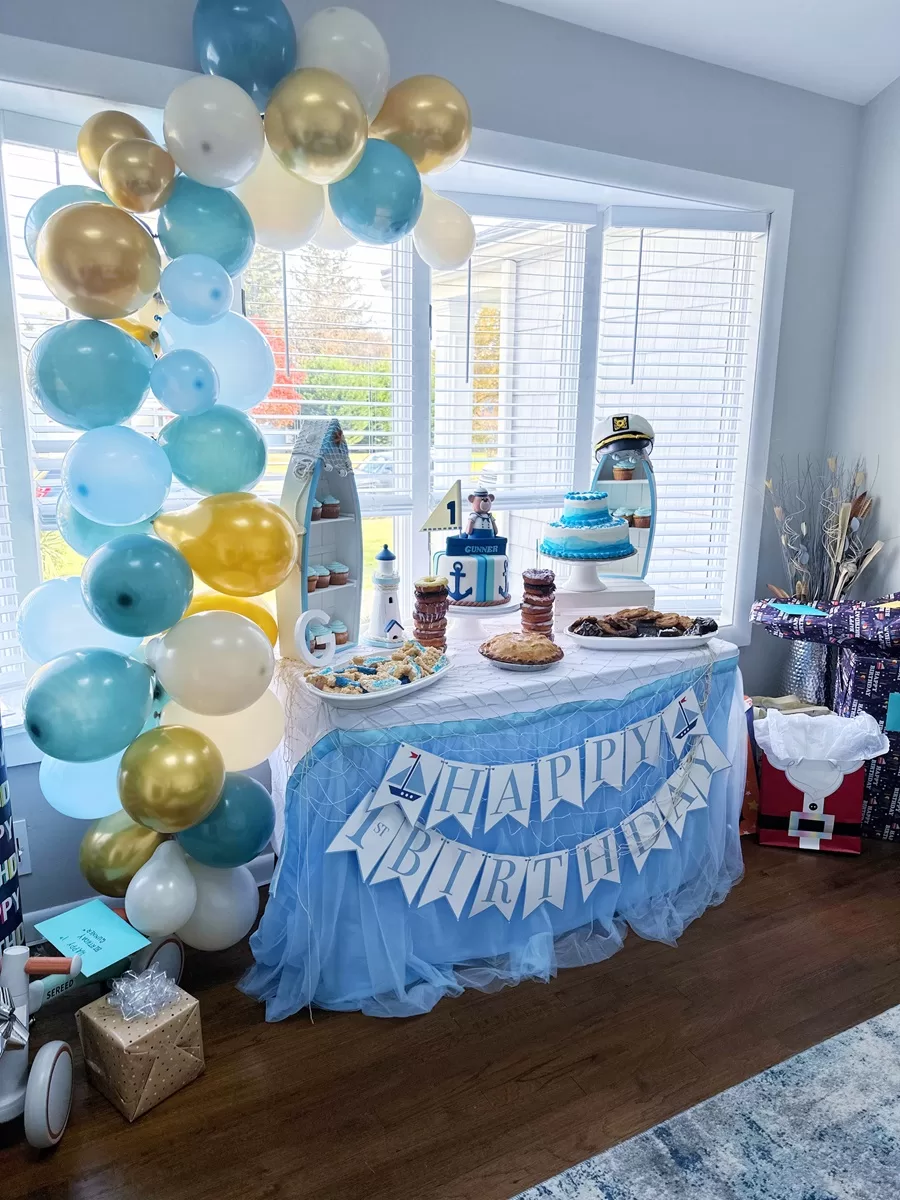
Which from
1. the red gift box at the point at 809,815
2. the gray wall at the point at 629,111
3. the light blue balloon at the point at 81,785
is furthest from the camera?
the red gift box at the point at 809,815

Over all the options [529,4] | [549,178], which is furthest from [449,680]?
[529,4]

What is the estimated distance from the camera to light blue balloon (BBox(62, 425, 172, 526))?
1.56 metres

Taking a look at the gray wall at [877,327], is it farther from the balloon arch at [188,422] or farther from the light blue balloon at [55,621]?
the light blue balloon at [55,621]

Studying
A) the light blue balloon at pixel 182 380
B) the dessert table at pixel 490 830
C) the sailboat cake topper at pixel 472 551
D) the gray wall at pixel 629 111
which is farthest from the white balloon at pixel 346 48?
the dessert table at pixel 490 830

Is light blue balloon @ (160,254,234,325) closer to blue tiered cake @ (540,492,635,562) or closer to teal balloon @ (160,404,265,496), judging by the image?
teal balloon @ (160,404,265,496)

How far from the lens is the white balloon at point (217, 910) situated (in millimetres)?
1854

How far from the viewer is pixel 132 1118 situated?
63.6 inches

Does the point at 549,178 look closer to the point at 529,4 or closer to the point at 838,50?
the point at 529,4

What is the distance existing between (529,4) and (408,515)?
147 cm

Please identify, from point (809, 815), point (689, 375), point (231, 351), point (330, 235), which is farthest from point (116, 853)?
point (689, 375)

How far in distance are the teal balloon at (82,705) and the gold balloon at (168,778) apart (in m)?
0.06

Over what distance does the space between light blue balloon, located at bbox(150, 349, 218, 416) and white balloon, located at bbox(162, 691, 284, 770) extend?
2.18 ft

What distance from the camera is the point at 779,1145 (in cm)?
159

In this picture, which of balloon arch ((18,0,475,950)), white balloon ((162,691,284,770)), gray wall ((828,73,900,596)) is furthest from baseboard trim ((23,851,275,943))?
gray wall ((828,73,900,596))
